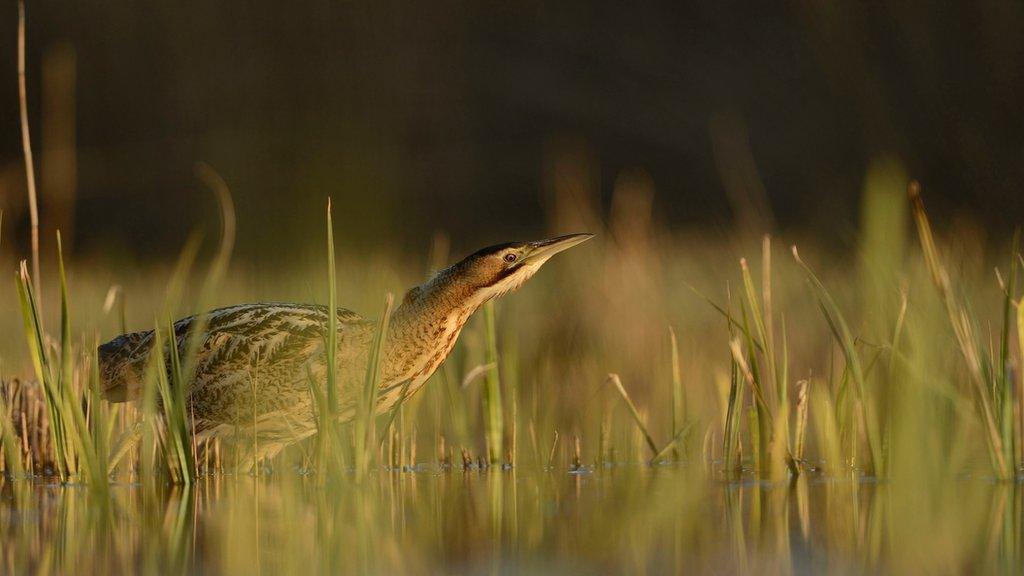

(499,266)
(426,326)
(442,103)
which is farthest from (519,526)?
(442,103)

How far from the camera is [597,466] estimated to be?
2869 millimetres

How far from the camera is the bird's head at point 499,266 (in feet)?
10.7

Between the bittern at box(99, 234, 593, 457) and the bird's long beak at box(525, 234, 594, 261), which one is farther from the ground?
the bird's long beak at box(525, 234, 594, 261)

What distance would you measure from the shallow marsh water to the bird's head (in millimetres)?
624

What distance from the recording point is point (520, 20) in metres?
11.6

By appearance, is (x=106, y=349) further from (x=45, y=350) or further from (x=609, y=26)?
(x=609, y=26)

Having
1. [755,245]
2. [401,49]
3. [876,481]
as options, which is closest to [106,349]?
[876,481]

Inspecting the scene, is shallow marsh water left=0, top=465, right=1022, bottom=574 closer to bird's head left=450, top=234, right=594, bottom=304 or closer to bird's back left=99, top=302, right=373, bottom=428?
bird's back left=99, top=302, right=373, bottom=428

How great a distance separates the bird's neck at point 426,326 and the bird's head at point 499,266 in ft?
0.04

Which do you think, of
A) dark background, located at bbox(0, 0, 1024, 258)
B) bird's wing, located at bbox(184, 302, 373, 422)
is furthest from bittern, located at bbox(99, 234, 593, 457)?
dark background, located at bbox(0, 0, 1024, 258)

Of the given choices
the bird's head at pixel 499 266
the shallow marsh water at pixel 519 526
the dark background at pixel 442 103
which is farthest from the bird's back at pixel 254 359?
the dark background at pixel 442 103

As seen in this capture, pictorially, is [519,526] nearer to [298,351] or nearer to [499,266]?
[298,351]

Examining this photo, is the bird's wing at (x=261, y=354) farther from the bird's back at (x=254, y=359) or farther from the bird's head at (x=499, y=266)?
the bird's head at (x=499, y=266)

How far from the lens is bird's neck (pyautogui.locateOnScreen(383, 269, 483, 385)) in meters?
3.14
